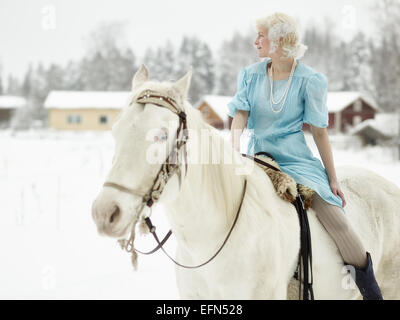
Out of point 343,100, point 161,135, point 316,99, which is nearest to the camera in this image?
point 161,135

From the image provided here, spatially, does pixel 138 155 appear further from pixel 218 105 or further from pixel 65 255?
pixel 218 105

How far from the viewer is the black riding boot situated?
89.0 inches

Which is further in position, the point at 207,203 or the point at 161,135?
the point at 207,203

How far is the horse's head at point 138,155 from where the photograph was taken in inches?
57.6

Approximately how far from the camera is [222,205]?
196 centimetres

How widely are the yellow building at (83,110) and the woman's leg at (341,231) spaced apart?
40.1 metres

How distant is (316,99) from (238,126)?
53 centimetres

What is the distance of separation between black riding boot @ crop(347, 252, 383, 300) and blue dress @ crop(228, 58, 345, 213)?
382 mm

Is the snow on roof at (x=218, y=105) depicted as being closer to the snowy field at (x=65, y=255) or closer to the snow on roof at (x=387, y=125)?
the snow on roof at (x=387, y=125)

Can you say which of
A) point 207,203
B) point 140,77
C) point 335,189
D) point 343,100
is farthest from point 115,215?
point 343,100

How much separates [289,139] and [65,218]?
615 cm

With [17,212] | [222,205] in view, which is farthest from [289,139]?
[17,212]

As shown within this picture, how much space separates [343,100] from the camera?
37.4 m

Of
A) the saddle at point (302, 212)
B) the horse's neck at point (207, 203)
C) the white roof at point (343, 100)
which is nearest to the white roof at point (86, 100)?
the white roof at point (343, 100)
